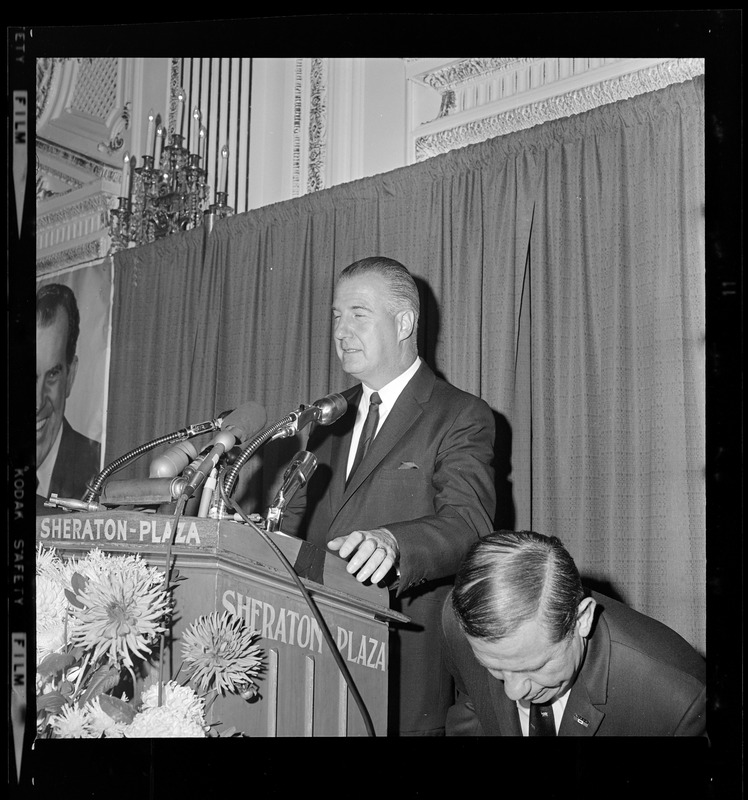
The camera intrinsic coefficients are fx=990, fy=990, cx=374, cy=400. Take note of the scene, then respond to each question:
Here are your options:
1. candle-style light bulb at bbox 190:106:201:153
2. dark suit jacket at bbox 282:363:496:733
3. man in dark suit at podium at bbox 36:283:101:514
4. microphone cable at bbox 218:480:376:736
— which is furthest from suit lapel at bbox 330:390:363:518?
candle-style light bulb at bbox 190:106:201:153

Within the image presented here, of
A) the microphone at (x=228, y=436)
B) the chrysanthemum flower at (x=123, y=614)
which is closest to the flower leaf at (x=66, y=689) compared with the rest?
the chrysanthemum flower at (x=123, y=614)

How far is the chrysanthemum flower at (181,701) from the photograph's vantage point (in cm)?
182

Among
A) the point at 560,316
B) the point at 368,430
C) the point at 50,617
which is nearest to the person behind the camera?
the point at 50,617

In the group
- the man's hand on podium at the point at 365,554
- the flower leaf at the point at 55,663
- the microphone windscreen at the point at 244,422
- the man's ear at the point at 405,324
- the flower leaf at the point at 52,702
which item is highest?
the man's ear at the point at 405,324

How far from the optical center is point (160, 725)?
1.85 m

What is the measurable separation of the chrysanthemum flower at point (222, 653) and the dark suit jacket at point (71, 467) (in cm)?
209

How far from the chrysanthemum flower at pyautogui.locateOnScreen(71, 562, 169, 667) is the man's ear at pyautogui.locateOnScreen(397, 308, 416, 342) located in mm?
1172

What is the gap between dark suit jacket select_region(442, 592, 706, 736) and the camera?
7.08 ft

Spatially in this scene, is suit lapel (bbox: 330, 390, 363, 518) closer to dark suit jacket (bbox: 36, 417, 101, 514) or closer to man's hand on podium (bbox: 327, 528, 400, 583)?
man's hand on podium (bbox: 327, 528, 400, 583)

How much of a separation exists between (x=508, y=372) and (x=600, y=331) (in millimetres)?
333

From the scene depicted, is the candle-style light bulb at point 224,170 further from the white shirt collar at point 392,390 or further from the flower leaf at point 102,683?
the flower leaf at point 102,683

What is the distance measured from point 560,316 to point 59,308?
2020 millimetres

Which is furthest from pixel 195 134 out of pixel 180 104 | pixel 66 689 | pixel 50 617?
pixel 66 689

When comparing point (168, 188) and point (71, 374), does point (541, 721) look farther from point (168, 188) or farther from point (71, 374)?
point (168, 188)
